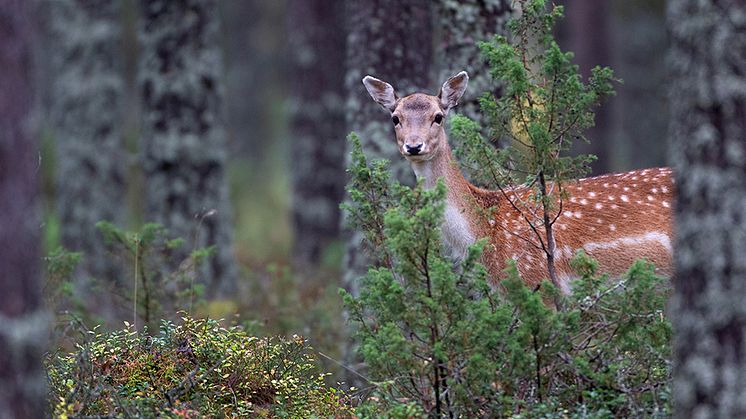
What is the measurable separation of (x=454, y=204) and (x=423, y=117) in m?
0.70

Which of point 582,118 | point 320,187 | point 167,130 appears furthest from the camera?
point 320,187

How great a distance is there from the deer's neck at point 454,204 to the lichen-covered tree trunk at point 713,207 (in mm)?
3391

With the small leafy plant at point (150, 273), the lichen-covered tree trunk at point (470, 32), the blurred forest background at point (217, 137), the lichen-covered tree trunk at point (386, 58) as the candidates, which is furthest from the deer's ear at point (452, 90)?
the small leafy plant at point (150, 273)

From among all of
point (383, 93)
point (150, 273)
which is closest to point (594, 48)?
point (383, 93)

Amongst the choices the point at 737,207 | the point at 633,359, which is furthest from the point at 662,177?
the point at 737,207

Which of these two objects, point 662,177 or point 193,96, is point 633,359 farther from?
point 193,96

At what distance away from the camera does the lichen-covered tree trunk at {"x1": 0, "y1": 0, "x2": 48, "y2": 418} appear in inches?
191

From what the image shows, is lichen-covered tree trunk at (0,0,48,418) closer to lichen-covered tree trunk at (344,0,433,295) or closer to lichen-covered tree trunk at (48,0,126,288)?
lichen-covered tree trunk at (344,0,433,295)

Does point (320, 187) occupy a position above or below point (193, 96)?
below

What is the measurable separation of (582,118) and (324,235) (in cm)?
1083

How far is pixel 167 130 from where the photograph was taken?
12742 mm

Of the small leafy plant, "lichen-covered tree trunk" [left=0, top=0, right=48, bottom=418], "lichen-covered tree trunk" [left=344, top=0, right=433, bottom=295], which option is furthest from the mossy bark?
"lichen-covered tree trunk" [left=0, top=0, right=48, bottom=418]

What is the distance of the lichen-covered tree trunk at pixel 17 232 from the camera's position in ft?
15.9

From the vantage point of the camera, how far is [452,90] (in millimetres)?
8531
